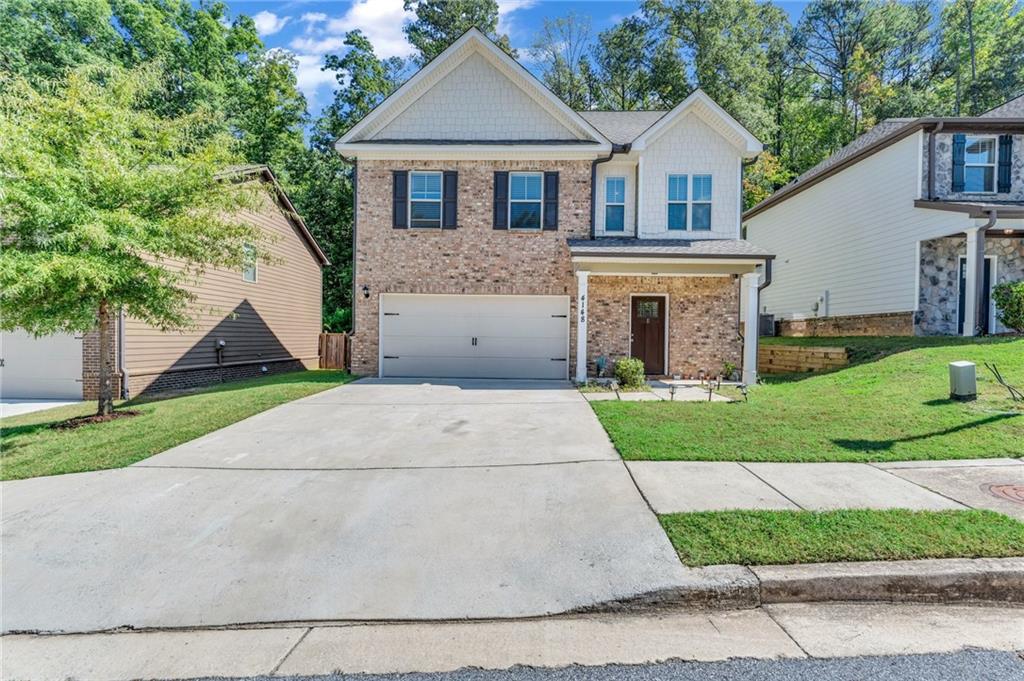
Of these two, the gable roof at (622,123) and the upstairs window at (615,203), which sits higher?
the gable roof at (622,123)

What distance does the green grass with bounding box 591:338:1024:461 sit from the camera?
6.18 m

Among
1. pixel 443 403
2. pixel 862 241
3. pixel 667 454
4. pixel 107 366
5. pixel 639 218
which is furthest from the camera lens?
pixel 862 241

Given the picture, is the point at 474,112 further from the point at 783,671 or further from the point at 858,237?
the point at 783,671

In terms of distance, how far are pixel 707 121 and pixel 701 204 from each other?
2.08 meters

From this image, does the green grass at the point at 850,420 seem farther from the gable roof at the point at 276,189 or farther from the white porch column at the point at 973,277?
the gable roof at the point at 276,189

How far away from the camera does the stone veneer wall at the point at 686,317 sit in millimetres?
13297

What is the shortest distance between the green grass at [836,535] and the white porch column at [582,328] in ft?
25.6

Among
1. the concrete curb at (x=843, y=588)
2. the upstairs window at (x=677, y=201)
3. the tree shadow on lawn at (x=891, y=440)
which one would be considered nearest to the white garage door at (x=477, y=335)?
the upstairs window at (x=677, y=201)

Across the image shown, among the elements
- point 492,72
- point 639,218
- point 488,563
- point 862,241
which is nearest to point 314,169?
point 492,72

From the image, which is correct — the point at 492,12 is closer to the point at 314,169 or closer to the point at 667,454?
the point at 314,169

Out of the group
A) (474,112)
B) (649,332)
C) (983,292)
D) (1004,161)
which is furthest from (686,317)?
(1004,161)

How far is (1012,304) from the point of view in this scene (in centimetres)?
1176

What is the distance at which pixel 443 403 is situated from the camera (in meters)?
9.84

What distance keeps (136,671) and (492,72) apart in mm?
13999
